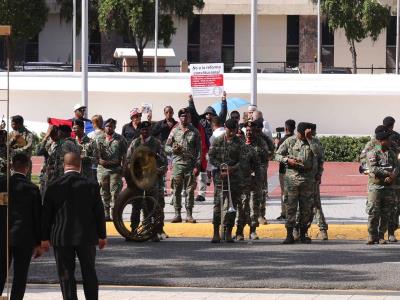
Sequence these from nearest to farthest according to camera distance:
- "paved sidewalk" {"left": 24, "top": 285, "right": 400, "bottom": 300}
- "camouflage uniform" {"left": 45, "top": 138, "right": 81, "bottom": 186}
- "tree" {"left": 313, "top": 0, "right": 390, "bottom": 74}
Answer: "paved sidewalk" {"left": 24, "top": 285, "right": 400, "bottom": 300}
"camouflage uniform" {"left": 45, "top": 138, "right": 81, "bottom": 186}
"tree" {"left": 313, "top": 0, "right": 390, "bottom": 74}

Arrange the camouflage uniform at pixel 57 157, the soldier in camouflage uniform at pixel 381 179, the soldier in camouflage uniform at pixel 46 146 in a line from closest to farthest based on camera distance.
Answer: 1. the soldier in camouflage uniform at pixel 381 179
2. the camouflage uniform at pixel 57 157
3. the soldier in camouflage uniform at pixel 46 146

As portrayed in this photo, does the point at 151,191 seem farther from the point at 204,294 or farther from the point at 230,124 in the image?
the point at 204,294

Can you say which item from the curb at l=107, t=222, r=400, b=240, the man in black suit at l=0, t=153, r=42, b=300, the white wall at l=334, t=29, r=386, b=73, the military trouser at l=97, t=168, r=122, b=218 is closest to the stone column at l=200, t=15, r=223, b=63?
the white wall at l=334, t=29, r=386, b=73

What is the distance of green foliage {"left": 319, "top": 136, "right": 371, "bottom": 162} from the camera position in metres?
35.9

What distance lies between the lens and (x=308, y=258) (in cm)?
1628

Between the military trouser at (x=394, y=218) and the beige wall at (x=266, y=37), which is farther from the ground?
the beige wall at (x=266, y=37)

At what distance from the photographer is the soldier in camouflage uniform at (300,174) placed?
17.4 meters

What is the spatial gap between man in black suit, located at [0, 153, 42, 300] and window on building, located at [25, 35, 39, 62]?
192 ft

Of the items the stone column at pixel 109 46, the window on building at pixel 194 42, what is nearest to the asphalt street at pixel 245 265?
the window on building at pixel 194 42

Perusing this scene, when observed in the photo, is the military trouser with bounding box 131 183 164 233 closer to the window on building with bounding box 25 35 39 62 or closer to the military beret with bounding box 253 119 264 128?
the military beret with bounding box 253 119 264 128

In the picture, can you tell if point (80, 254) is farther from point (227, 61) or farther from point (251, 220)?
point (227, 61)

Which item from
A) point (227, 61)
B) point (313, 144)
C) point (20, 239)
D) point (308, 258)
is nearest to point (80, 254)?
point (20, 239)

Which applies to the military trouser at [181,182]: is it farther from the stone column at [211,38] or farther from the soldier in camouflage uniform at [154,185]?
the stone column at [211,38]

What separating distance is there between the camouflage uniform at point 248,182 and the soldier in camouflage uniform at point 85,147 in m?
2.42
